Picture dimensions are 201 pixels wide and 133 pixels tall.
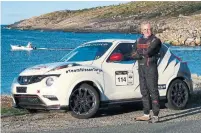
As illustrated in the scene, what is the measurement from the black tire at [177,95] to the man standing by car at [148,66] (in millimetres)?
1583

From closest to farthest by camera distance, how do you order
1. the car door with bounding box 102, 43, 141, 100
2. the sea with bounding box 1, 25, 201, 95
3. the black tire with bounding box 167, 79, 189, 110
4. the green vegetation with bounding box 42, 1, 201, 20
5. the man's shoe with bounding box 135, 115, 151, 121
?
1. the man's shoe with bounding box 135, 115, 151, 121
2. the car door with bounding box 102, 43, 141, 100
3. the black tire with bounding box 167, 79, 189, 110
4. the sea with bounding box 1, 25, 201, 95
5. the green vegetation with bounding box 42, 1, 201, 20

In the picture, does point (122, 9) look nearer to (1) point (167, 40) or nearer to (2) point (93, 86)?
(1) point (167, 40)

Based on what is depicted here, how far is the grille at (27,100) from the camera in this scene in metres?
11.3

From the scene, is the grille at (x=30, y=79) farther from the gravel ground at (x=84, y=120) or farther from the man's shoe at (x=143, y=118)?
the man's shoe at (x=143, y=118)

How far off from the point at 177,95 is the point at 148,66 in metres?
2.11

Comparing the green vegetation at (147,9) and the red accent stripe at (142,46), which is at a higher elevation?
the green vegetation at (147,9)

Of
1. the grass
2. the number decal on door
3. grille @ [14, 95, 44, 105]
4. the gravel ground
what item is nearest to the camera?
the gravel ground

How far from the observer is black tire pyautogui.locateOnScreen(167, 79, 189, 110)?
41.1 ft

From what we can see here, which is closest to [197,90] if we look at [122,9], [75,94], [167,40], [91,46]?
[91,46]

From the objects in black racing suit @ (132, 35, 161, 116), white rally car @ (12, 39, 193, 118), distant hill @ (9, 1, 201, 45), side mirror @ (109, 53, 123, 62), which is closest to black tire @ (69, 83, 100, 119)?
white rally car @ (12, 39, 193, 118)

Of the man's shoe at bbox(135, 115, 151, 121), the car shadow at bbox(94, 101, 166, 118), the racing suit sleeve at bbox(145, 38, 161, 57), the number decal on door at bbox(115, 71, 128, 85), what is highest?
the racing suit sleeve at bbox(145, 38, 161, 57)

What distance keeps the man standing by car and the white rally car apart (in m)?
0.99

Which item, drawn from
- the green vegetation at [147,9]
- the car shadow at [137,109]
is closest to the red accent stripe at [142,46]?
the car shadow at [137,109]

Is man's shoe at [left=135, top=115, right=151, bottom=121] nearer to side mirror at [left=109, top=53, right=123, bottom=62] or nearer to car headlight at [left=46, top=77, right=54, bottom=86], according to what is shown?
side mirror at [left=109, top=53, right=123, bottom=62]
